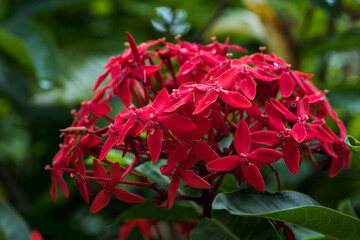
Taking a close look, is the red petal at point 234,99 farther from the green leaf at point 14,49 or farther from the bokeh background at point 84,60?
the green leaf at point 14,49

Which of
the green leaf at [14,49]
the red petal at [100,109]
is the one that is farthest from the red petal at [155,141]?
the green leaf at [14,49]

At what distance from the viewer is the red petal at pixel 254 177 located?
2.11 feet

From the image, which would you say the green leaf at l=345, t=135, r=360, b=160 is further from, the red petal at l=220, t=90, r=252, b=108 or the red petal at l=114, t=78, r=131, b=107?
the red petal at l=114, t=78, r=131, b=107

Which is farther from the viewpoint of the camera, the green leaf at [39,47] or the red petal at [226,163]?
the green leaf at [39,47]

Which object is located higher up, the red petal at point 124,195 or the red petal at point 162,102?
Answer: the red petal at point 162,102

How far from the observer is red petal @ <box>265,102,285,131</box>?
68cm

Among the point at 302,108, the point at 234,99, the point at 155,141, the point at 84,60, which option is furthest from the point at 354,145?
the point at 84,60

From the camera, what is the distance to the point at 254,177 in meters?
0.65

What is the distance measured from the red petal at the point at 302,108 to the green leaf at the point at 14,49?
1.08 metres

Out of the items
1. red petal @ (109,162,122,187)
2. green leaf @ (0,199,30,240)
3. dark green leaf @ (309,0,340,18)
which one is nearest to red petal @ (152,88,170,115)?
red petal @ (109,162,122,187)

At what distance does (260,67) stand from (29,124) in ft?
4.45

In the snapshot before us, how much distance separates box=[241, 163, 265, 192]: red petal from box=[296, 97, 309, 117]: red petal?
13 cm

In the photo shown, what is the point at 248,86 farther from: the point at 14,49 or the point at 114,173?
the point at 14,49

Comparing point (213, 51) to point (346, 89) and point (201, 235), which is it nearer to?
point (201, 235)
